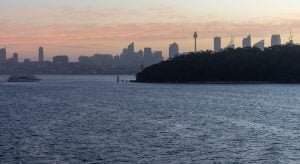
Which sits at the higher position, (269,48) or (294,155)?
(269,48)

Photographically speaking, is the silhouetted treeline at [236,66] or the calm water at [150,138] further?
the silhouetted treeline at [236,66]

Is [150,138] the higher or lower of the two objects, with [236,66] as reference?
lower

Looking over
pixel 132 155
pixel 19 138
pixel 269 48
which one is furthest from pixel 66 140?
pixel 269 48

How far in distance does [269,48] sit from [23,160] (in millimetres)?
165476

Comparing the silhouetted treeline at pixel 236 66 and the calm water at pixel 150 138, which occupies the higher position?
the silhouetted treeline at pixel 236 66

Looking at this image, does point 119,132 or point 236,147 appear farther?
point 119,132

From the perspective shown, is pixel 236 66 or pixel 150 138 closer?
pixel 150 138

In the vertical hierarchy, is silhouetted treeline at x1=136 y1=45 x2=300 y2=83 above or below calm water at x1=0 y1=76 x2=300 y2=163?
above

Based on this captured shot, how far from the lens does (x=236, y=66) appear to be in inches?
7067

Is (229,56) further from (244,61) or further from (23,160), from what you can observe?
(23,160)

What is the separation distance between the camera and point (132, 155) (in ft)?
112

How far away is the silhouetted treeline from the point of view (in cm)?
17388

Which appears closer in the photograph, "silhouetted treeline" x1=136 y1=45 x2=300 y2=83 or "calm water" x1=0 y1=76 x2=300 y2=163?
"calm water" x1=0 y1=76 x2=300 y2=163

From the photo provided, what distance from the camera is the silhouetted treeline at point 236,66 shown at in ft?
570
